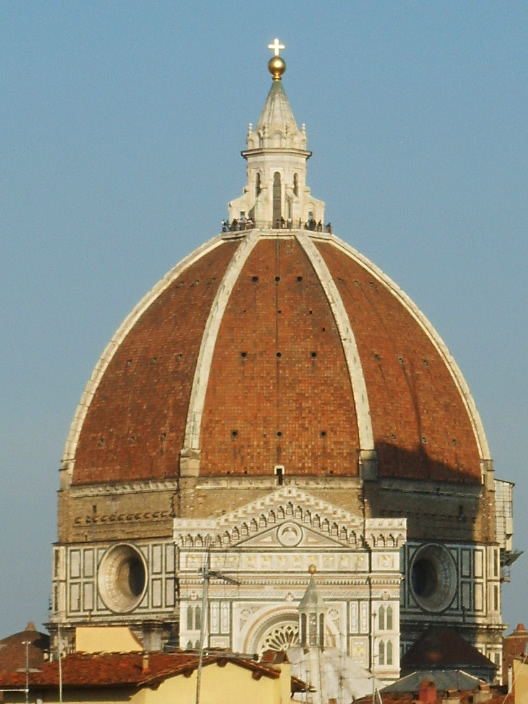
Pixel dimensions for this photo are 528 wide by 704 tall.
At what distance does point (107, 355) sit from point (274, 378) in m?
5.97

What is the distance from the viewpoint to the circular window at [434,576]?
4609 inches

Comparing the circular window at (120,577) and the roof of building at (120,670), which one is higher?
the circular window at (120,577)

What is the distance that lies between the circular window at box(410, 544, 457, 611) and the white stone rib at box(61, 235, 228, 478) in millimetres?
10790

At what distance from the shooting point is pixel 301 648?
98812 millimetres

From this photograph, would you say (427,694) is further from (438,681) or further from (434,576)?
(434,576)

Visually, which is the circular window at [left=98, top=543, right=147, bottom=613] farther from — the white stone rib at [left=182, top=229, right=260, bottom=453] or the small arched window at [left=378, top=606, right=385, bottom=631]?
the small arched window at [left=378, top=606, right=385, bottom=631]

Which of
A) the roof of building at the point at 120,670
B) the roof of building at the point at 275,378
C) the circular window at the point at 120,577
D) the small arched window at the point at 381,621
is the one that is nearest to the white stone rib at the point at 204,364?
the roof of building at the point at 275,378

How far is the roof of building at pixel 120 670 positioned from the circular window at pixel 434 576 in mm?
46958

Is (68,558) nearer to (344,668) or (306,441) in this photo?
(306,441)

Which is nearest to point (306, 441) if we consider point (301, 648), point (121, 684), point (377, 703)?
point (301, 648)

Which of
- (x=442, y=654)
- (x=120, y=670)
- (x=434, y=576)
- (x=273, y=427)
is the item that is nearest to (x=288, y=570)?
(x=442, y=654)

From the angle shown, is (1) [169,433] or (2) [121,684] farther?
(1) [169,433]

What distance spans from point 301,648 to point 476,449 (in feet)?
70.4

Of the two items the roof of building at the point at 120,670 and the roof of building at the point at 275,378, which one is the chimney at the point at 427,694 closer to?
the roof of building at the point at 120,670
